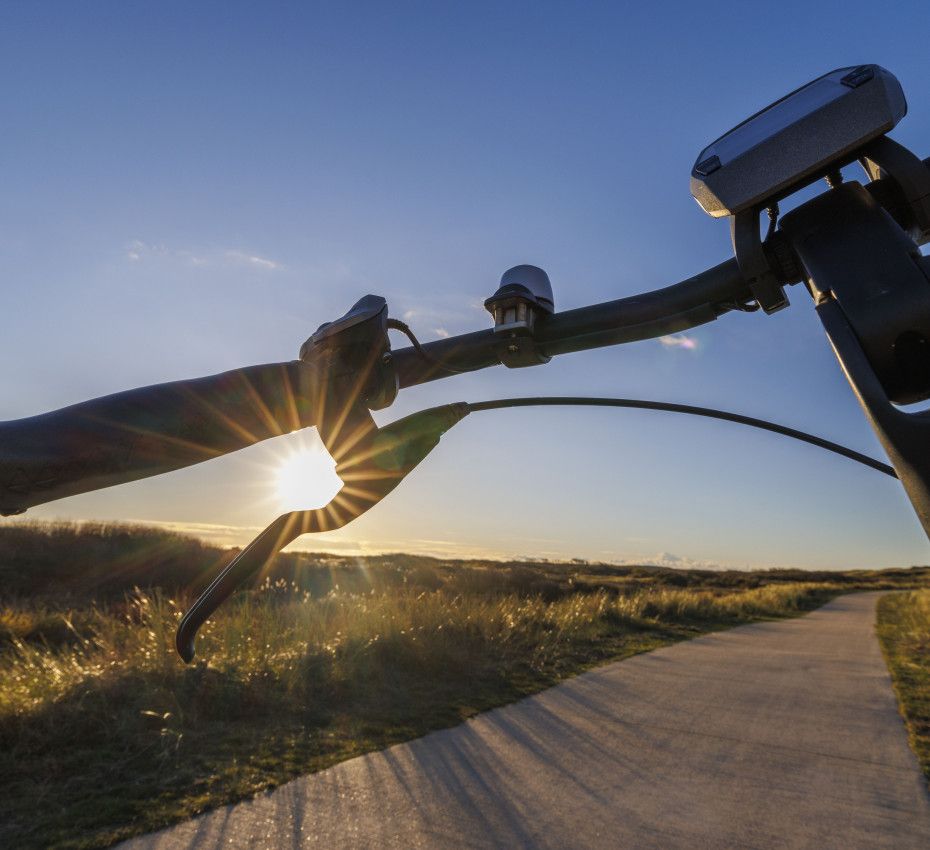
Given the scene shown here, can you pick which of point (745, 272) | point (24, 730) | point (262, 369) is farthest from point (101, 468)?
point (24, 730)

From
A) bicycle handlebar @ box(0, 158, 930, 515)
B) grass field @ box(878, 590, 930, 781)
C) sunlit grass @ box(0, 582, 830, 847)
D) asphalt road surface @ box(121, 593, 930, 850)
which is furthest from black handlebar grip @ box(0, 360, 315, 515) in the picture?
grass field @ box(878, 590, 930, 781)

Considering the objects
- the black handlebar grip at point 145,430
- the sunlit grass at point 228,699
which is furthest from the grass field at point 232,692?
the black handlebar grip at point 145,430

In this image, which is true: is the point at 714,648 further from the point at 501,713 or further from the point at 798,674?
the point at 501,713

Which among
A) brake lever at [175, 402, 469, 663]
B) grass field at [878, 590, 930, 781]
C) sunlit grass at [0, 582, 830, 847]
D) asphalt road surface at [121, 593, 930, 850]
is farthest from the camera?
grass field at [878, 590, 930, 781]

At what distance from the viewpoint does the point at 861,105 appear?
0.69 meters

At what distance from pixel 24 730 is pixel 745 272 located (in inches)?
214

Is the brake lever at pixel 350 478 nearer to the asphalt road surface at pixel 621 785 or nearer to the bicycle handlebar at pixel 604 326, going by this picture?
the bicycle handlebar at pixel 604 326

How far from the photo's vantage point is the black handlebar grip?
849 millimetres

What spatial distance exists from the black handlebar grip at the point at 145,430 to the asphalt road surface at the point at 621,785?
293 cm

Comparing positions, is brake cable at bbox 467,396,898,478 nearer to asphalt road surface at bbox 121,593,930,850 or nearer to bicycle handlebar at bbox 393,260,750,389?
bicycle handlebar at bbox 393,260,750,389

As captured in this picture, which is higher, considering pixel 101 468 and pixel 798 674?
pixel 101 468

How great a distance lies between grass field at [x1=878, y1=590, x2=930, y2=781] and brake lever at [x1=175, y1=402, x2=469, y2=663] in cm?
528

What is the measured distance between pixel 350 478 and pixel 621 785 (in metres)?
4.01

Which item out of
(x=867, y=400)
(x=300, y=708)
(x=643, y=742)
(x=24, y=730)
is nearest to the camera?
(x=867, y=400)
